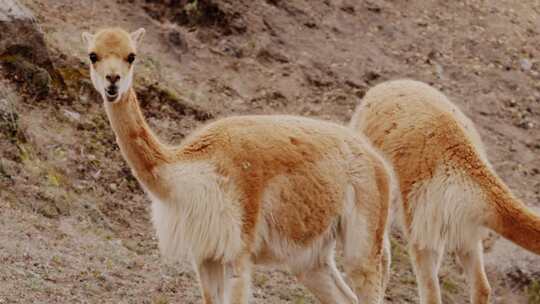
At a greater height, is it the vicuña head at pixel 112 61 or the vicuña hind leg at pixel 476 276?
the vicuña head at pixel 112 61

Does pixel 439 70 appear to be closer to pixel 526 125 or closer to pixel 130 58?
pixel 526 125

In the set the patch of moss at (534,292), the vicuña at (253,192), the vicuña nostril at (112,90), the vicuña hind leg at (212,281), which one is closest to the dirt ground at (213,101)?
the patch of moss at (534,292)

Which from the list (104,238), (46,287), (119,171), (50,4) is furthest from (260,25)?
(46,287)

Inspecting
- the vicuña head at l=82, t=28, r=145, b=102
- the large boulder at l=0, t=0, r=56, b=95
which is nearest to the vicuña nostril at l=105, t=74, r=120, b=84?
the vicuña head at l=82, t=28, r=145, b=102

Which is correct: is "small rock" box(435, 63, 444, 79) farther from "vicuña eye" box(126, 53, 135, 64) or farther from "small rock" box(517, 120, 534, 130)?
"vicuña eye" box(126, 53, 135, 64)

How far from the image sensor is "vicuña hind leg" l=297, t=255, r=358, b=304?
288 inches

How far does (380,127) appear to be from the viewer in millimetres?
9117

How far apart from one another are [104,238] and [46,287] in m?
1.45

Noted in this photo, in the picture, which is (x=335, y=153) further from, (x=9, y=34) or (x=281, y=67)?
(x=281, y=67)

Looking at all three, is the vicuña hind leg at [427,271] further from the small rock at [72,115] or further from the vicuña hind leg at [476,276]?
the small rock at [72,115]

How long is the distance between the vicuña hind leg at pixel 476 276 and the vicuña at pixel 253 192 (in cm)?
204

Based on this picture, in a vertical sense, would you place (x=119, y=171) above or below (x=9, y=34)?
below

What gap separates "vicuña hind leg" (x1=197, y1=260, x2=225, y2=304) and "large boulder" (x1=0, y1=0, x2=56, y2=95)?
433 centimetres

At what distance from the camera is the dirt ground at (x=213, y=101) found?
28.5 ft
